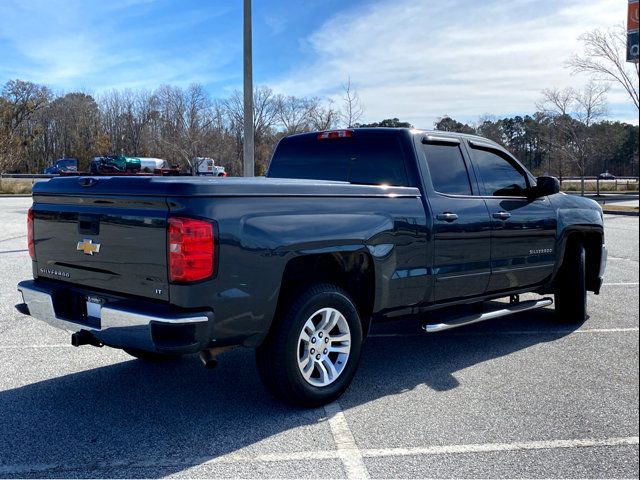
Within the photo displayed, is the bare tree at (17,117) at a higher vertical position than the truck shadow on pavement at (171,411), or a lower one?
higher

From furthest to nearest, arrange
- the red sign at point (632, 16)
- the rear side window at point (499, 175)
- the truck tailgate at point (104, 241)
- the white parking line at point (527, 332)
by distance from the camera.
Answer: the white parking line at point (527, 332)
the rear side window at point (499, 175)
the truck tailgate at point (104, 241)
the red sign at point (632, 16)

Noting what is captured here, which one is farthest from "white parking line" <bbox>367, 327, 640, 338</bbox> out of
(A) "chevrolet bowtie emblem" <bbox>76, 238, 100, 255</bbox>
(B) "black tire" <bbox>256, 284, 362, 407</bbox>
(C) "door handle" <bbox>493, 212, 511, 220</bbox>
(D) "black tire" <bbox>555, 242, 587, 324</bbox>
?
(A) "chevrolet bowtie emblem" <bbox>76, 238, 100, 255</bbox>

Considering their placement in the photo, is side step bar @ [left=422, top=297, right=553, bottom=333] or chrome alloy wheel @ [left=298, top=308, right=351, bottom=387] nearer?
chrome alloy wheel @ [left=298, top=308, right=351, bottom=387]

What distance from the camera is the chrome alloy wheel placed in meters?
4.05

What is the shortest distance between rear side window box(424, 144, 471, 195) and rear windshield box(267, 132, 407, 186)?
30cm

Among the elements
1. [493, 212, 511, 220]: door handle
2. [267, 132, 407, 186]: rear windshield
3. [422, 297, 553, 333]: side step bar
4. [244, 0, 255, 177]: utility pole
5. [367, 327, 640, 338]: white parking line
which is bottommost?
[367, 327, 640, 338]: white parking line

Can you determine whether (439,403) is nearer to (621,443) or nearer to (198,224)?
(621,443)

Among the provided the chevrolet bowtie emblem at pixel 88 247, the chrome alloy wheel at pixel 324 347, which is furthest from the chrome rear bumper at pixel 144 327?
the chrome alloy wheel at pixel 324 347

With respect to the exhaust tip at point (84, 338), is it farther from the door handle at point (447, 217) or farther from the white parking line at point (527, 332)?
the white parking line at point (527, 332)

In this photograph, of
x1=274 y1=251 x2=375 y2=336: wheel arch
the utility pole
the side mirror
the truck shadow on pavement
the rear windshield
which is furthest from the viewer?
the utility pole

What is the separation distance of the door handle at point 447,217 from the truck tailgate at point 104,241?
2.29 meters

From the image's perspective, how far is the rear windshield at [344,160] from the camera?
504cm

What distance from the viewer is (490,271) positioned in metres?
5.32

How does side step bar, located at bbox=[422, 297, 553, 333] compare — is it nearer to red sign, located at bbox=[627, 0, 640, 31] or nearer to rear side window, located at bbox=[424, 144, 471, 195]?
rear side window, located at bbox=[424, 144, 471, 195]
